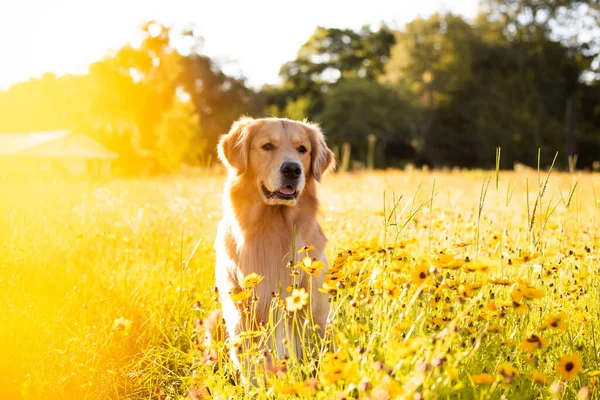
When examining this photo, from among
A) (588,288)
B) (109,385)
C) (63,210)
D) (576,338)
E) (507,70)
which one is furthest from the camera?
(507,70)

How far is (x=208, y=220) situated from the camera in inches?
Answer: 205

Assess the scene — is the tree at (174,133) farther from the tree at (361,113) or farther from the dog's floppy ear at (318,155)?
the dog's floppy ear at (318,155)

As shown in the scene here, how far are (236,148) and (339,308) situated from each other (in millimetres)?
1573

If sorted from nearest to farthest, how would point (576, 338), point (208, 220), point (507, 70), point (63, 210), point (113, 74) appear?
point (576, 338), point (63, 210), point (208, 220), point (113, 74), point (507, 70)

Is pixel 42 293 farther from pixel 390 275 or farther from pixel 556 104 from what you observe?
pixel 556 104

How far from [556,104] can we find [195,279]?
118 feet

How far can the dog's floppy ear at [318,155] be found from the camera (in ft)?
12.5

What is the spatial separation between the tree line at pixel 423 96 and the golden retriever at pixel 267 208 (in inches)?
1076

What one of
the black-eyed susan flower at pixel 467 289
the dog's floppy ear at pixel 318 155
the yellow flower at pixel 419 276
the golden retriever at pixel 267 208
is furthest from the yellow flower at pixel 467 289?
the dog's floppy ear at pixel 318 155

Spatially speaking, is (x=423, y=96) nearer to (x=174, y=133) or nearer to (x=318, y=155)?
(x=174, y=133)

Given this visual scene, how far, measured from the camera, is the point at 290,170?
3.46 m

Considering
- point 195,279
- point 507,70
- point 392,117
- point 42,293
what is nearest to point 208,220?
point 195,279

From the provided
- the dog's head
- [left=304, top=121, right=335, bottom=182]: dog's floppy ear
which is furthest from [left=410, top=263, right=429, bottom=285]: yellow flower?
[left=304, top=121, right=335, bottom=182]: dog's floppy ear

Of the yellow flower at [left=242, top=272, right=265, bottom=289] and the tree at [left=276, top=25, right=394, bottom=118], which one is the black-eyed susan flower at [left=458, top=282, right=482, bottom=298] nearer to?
the yellow flower at [left=242, top=272, right=265, bottom=289]
